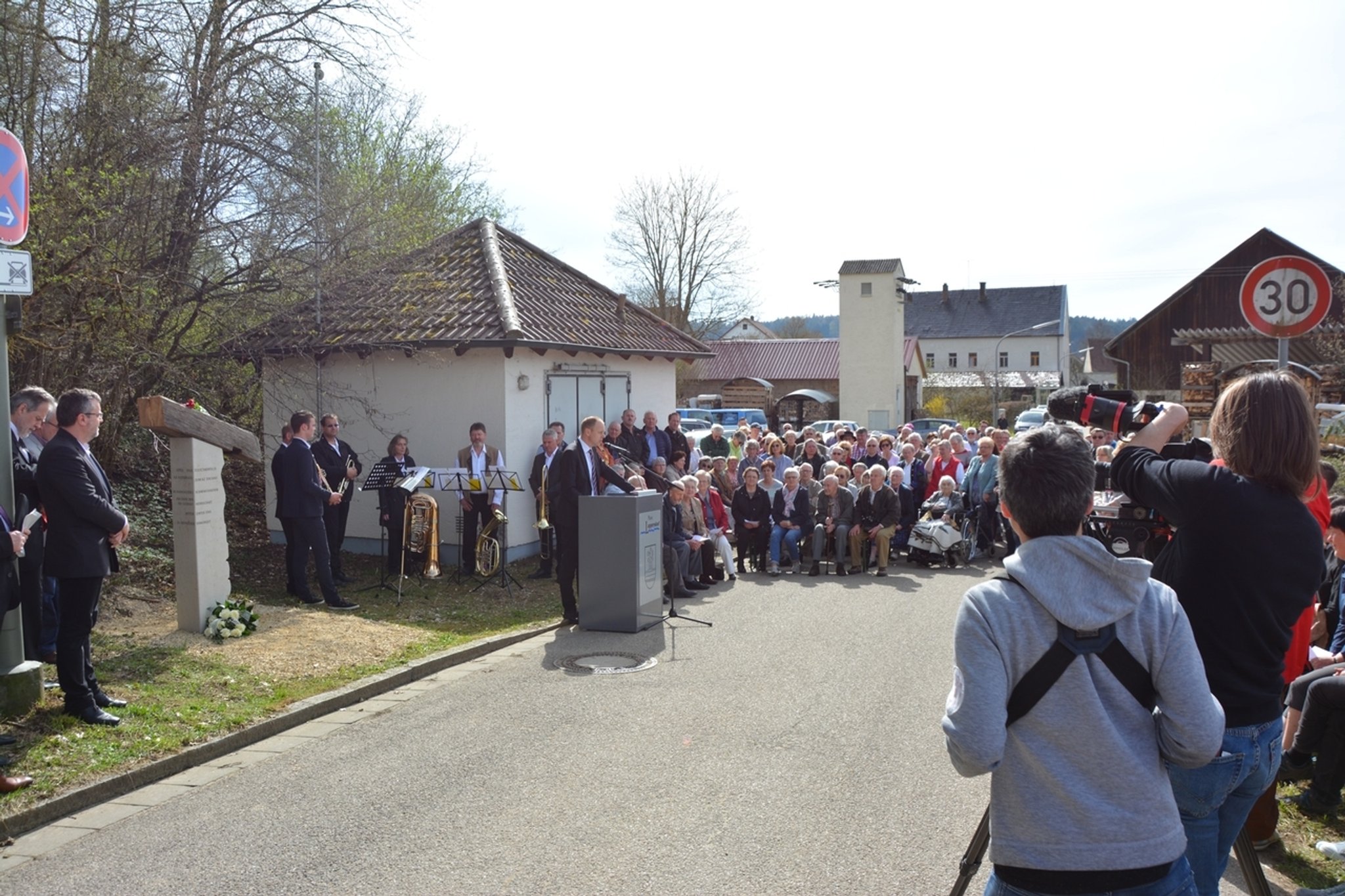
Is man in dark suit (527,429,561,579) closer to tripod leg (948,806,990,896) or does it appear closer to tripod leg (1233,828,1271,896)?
tripod leg (948,806,990,896)

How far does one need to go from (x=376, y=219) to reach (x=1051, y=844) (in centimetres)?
1378

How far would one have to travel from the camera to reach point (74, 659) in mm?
6617

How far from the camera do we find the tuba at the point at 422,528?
41.2ft

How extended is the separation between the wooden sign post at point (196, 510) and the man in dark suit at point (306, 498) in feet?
4.45

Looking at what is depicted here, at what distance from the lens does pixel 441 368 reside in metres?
14.9

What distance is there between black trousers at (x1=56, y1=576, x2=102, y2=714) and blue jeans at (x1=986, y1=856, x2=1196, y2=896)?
5.98 meters

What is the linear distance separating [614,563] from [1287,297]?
613cm

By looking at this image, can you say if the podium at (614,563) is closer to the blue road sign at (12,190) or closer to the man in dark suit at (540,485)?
the man in dark suit at (540,485)

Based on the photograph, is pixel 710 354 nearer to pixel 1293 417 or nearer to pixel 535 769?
pixel 535 769

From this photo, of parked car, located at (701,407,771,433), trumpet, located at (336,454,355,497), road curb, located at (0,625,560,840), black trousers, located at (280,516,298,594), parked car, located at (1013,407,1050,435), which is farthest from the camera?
parked car, located at (701,407,771,433)

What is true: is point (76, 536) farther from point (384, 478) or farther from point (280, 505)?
point (384, 478)

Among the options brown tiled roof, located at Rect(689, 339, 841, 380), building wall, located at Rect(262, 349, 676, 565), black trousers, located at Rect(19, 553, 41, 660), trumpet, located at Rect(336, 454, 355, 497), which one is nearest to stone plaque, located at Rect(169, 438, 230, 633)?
black trousers, located at Rect(19, 553, 41, 660)

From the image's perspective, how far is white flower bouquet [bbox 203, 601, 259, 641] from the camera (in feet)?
30.1

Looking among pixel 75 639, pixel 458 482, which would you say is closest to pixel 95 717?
pixel 75 639
